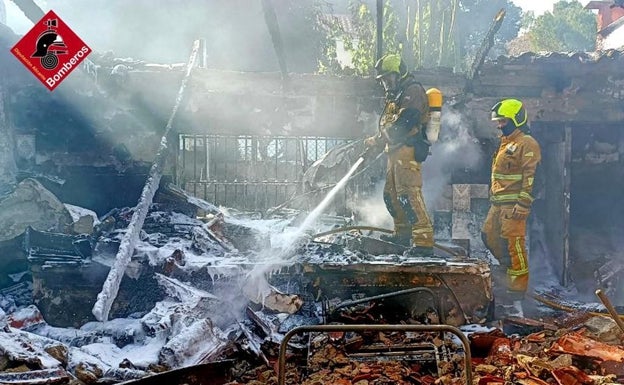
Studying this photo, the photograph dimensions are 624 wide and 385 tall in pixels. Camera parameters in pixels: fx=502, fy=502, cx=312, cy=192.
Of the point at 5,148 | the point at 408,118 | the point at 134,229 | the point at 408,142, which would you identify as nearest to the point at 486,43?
the point at 408,118

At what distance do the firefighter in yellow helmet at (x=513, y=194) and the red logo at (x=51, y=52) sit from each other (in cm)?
681

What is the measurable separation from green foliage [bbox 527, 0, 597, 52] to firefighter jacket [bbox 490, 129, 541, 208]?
94.8 ft

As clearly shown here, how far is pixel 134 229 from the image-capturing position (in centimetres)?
652

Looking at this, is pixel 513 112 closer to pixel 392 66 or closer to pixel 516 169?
pixel 516 169

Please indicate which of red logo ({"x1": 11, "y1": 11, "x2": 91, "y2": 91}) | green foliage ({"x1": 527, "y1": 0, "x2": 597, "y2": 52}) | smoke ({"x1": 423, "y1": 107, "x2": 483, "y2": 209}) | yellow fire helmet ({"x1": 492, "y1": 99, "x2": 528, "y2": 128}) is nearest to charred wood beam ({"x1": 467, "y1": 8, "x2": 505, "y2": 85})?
smoke ({"x1": 423, "y1": 107, "x2": 483, "y2": 209})

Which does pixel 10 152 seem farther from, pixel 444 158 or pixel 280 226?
pixel 444 158

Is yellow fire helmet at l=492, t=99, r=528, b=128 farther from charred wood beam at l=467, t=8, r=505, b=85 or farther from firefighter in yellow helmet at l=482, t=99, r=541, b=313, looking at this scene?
charred wood beam at l=467, t=8, r=505, b=85

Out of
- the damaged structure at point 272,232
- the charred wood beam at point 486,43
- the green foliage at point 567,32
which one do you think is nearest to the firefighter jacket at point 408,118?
the damaged structure at point 272,232

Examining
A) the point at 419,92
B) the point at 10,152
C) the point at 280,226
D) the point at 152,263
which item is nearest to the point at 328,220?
the point at 280,226

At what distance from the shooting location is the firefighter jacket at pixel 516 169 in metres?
6.73

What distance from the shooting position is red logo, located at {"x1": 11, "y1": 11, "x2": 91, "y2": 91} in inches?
321

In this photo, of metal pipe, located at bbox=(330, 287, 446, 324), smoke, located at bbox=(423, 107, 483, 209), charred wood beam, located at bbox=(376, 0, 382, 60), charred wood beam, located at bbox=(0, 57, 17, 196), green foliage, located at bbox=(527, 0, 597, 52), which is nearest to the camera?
metal pipe, located at bbox=(330, 287, 446, 324)

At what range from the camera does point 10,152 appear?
840cm

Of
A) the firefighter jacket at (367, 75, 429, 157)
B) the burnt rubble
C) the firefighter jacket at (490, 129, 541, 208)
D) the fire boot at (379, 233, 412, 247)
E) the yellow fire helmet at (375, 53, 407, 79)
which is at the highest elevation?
the yellow fire helmet at (375, 53, 407, 79)
